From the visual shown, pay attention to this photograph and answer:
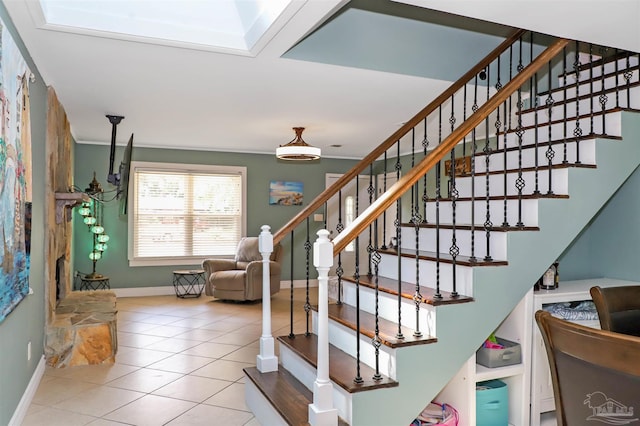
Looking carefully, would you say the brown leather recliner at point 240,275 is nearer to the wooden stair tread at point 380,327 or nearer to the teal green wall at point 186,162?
the teal green wall at point 186,162

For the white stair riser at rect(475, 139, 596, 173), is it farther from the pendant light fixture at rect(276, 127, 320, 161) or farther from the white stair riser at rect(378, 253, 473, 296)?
→ the pendant light fixture at rect(276, 127, 320, 161)

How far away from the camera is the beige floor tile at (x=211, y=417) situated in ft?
9.93

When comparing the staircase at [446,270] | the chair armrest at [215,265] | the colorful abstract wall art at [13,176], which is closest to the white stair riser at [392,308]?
the staircase at [446,270]

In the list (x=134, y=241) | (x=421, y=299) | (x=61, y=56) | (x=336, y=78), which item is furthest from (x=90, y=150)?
(x=421, y=299)

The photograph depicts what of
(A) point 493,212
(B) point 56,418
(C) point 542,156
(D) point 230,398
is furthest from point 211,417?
(C) point 542,156

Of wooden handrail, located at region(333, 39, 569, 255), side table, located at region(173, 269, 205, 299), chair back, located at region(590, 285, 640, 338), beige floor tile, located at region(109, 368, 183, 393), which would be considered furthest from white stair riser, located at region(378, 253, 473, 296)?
side table, located at region(173, 269, 205, 299)

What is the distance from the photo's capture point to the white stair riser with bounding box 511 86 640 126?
3320 millimetres

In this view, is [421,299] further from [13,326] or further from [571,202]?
[13,326]

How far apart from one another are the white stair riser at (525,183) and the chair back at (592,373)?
139 centimetres

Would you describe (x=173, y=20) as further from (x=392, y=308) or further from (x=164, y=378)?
(x=164, y=378)

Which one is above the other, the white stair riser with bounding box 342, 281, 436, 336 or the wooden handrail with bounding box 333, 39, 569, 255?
the wooden handrail with bounding box 333, 39, 569, 255

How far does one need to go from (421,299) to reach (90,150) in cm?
628

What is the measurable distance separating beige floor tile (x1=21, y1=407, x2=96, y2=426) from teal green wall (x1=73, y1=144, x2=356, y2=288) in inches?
164

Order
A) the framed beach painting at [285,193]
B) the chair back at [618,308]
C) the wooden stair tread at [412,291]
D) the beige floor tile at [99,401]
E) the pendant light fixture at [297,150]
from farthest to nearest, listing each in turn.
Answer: the framed beach painting at [285,193] < the pendant light fixture at [297,150] < the beige floor tile at [99,401] < the wooden stair tread at [412,291] < the chair back at [618,308]
